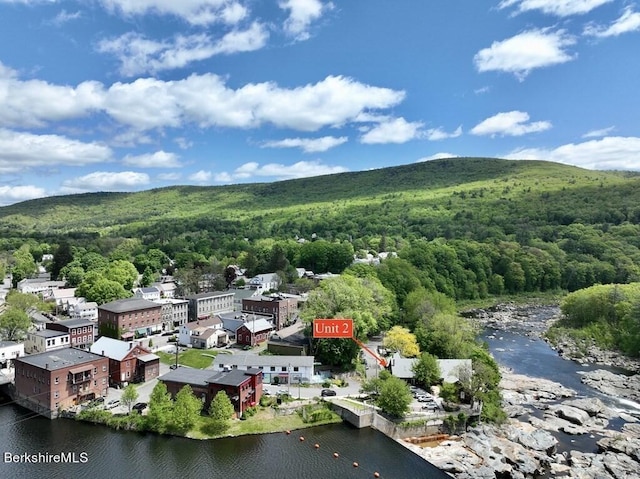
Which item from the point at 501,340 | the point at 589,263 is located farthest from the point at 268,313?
the point at 589,263

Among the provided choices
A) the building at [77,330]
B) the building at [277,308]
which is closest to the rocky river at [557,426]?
the building at [277,308]

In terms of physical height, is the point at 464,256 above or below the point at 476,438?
above

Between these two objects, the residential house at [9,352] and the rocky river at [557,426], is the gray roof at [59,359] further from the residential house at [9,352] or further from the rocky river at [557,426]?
the rocky river at [557,426]

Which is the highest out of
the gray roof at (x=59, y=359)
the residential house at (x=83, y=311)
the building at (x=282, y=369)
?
the gray roof at (x=59, y=359)

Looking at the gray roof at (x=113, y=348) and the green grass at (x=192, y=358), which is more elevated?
the gray roof at (x=113, y=348)

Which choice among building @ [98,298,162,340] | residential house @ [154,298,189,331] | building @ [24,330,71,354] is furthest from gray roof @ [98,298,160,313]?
building @ [24,330,71,354]

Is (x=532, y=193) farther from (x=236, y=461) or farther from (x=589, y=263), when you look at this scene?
(x=236, y=461)
